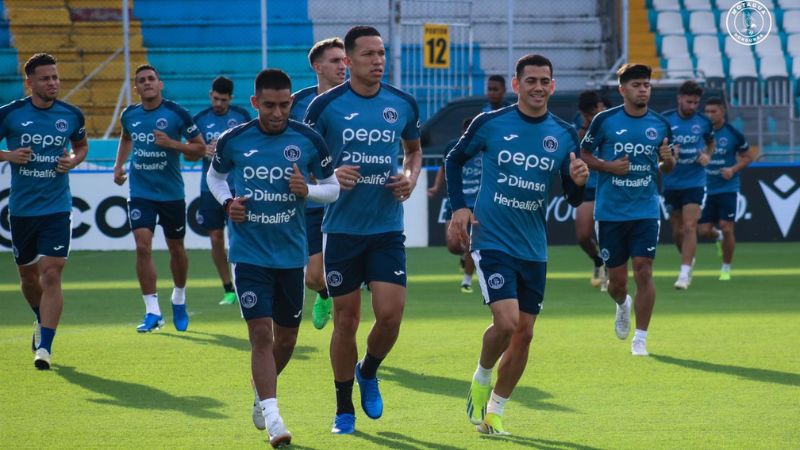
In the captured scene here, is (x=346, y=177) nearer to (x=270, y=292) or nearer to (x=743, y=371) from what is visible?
(x=270, y=292)

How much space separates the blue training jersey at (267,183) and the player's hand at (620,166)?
13.3 feet

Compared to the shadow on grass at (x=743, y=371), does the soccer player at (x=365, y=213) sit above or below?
above

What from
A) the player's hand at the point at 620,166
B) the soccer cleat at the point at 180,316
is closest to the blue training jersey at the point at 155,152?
the soccer cleat at the point at 180,316

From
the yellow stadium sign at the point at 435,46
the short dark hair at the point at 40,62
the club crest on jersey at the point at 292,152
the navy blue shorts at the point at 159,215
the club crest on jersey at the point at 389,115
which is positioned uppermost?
the yellow stadium sign at the point at 435,46

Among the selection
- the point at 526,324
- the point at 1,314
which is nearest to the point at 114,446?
the point at 526,324

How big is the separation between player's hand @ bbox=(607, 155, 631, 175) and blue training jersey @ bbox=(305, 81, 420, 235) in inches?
133

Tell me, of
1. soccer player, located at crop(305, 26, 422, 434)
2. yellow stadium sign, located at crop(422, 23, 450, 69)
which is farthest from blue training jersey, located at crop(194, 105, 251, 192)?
yellow stadium sign, located at crop(422, 23, 450, 69)

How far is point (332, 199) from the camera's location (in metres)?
7.65

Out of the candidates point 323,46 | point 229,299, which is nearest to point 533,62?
point 323,46

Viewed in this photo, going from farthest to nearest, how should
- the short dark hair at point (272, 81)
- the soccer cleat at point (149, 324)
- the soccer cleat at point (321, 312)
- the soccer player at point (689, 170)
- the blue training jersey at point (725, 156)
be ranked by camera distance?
the blue training jersey at point (725, 156) < the soccer player at point (689, 170) < the soccer cleat at point (149, 324) < the soccer cleat at point (321, 312) < the short dark hair at point (272, 81)

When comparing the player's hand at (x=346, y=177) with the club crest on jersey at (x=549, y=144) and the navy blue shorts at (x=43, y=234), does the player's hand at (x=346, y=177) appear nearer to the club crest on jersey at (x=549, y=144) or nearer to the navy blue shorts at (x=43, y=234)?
the club crest on jersey at (x=549, y=144)

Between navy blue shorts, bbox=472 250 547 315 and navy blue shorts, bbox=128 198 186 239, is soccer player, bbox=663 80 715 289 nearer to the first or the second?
navy blue shorts, bbox=128 198 186 239

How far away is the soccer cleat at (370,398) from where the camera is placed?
8023 millimetres

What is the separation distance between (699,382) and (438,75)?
765 inches
